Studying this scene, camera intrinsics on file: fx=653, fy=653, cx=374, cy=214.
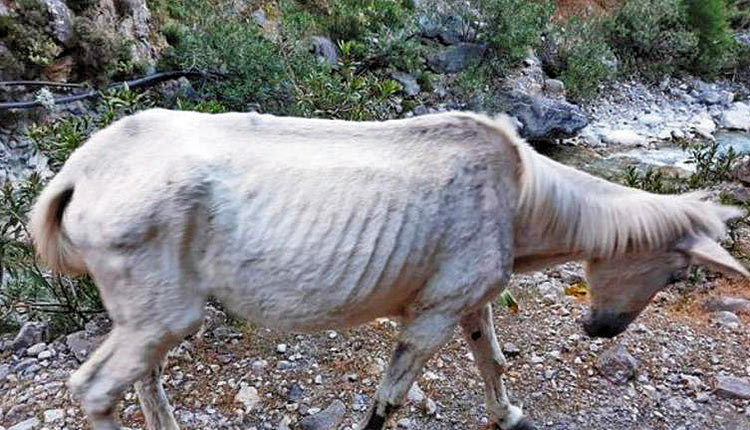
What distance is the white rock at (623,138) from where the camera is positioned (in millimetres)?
8172

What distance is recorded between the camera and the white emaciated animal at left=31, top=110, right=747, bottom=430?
2051mm

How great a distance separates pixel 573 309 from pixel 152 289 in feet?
8.95

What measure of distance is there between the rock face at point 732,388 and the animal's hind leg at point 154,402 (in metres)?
2.56

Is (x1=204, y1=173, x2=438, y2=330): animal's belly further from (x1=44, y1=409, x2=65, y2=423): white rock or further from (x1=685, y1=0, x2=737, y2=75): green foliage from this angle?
(x1=685, y1=0, x2=737, y2=75): green foliage

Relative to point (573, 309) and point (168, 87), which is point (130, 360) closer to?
point (573, 309)

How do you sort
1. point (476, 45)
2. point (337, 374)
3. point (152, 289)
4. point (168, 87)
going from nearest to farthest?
point (152, 289) < point (337, 374) < point (168, 87) < point (476, 45)

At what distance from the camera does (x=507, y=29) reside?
27.6ft

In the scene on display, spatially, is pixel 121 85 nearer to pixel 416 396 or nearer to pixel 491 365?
pixel 416 396

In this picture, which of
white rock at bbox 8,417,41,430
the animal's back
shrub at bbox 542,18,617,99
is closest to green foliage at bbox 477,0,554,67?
shrub at bbox 542,18,617,99

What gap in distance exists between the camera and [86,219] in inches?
80.5

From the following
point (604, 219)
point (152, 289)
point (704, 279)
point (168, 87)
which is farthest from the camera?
point (168, 87)

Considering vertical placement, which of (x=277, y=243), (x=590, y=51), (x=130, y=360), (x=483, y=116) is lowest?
(x=590, y=51)

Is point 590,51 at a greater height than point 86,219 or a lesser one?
lesser

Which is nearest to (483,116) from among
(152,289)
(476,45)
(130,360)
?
(152,289)
